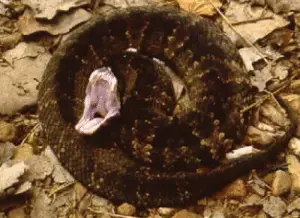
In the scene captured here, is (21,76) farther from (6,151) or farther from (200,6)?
(200,6)

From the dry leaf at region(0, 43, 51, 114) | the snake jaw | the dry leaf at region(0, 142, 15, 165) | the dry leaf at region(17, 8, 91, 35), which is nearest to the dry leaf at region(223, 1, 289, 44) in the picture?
the snake jaw

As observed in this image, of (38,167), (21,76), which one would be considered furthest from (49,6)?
(38,167)

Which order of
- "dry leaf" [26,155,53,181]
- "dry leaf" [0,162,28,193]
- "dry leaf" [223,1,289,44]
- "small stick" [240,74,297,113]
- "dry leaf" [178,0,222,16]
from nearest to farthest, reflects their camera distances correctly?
"dry leaf" [0,162,28,193] < "dry leaf" [26,155,53,181] < "small stick" [240,74,297,113] < "dry leaf" [223,1,289,44] < "dry leaf" [178,0,222,16]

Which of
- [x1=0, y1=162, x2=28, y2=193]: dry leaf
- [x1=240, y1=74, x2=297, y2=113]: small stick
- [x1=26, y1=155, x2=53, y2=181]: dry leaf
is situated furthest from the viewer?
[x1=240, y1=74, x2=297, y2=113]: small stick

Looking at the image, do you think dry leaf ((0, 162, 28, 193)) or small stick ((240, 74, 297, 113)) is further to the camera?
small stick ((240, 74, 297, 113))

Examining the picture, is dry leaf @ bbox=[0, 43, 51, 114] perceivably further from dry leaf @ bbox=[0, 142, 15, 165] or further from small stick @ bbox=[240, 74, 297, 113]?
small stick @ bbox=[240, 74, 297, 113]

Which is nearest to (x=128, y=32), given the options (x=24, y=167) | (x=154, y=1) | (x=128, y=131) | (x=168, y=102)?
(x=154, y=1)

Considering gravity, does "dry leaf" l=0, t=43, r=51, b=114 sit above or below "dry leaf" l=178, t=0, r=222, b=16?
below

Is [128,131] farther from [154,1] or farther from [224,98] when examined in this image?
[154,1]
